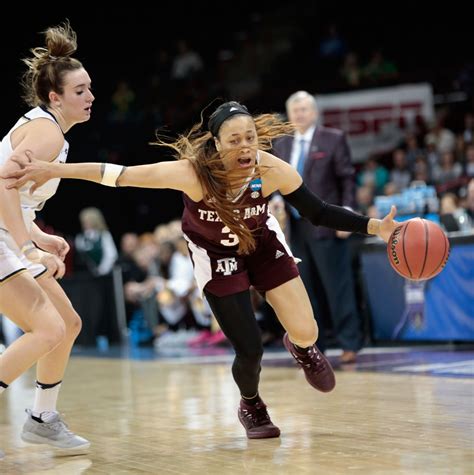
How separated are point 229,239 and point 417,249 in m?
0.88

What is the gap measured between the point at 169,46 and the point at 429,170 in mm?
8502

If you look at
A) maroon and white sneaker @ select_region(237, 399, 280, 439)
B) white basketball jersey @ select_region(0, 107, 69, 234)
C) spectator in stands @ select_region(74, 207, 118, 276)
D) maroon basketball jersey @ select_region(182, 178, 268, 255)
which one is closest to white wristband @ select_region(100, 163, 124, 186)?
white basketball jersey @ select_region(0, 107, 69, 234)

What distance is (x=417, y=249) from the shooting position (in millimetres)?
4293

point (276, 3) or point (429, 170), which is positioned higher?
point (276, 3)

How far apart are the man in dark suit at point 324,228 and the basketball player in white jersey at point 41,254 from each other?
3.18m

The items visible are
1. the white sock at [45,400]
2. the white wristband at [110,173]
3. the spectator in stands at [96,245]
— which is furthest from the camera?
the spectator in stands at [96,245]

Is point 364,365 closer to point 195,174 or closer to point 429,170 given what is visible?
point 195,174

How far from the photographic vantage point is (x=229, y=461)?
3.76 metres

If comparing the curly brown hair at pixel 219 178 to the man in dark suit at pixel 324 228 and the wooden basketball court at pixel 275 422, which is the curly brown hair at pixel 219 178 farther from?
the man in dark suit at pixel 324 228

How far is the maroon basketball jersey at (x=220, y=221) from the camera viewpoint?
4.25m

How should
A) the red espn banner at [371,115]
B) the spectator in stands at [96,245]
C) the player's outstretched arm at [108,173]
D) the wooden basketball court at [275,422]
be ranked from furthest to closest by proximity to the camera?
the red espn banner at [371,115] < the spectator in stands at [96,245] < the player's outstretched arm at [108,173] < the wooden basketball court at [275,422]

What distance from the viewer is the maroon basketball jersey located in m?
4.25

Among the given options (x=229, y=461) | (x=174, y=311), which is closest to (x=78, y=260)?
(x=174, y=311)

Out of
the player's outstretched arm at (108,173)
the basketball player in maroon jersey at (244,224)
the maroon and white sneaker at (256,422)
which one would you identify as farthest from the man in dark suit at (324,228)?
the player's outstretched arm at (108,173)
